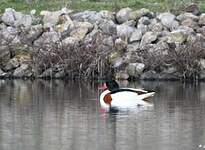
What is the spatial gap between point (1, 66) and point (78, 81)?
13.6 ft

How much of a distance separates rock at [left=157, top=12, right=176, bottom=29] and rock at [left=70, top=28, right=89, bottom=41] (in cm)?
345

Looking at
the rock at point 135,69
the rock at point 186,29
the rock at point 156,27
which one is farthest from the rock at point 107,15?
the rock at point 135,69

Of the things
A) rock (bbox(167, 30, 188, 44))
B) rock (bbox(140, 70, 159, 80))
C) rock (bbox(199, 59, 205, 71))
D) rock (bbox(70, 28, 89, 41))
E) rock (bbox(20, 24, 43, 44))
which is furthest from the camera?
rock (bbox(20, 24, 43, 44))

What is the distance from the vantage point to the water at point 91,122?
67.8 feet

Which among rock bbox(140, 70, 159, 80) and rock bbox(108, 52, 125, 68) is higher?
rock bbox(108, 52, 125, 68)

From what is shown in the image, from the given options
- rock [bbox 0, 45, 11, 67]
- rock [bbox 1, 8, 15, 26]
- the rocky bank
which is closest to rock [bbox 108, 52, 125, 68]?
the rocky bank

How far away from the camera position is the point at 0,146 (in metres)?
20.2

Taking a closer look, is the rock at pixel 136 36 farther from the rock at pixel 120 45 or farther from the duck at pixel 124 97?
the duck at pixel 124 97

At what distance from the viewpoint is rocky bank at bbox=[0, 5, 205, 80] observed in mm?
→ 39844

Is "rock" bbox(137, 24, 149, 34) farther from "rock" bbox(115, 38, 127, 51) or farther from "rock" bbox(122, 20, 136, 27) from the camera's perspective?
"rock" bbox(115, 38, 127, 51)

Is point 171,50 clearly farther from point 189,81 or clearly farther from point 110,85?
point 110,85

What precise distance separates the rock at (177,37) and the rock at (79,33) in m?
4.00

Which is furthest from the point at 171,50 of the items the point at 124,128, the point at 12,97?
the point at 124,128

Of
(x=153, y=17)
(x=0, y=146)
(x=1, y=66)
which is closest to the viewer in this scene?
(x=0, y=146)
